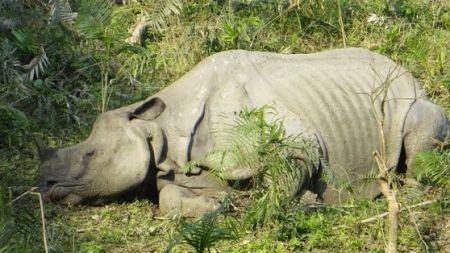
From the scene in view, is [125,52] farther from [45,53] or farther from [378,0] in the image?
[378,0]

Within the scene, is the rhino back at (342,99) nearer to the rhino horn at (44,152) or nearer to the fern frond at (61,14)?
the rhino horn at (44,152)

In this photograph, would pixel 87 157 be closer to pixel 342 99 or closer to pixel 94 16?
pixel 94 16

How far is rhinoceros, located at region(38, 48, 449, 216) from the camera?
743 centimetres

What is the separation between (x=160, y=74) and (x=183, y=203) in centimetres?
258

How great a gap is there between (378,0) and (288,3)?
3.01 feet

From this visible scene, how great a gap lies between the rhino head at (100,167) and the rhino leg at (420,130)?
1.94 metres

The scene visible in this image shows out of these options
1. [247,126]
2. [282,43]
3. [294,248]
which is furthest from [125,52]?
[294,248]

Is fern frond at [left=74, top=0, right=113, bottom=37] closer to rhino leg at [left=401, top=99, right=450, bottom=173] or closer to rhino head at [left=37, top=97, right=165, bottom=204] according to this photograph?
rhino head at [left=37, top=97, right=165, bottom=204]

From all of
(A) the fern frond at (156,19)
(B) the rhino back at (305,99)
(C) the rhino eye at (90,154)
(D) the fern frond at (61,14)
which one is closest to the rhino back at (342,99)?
(B) the rhino back at (305,99)

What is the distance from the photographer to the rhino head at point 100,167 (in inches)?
292

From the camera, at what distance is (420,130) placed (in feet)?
26.5

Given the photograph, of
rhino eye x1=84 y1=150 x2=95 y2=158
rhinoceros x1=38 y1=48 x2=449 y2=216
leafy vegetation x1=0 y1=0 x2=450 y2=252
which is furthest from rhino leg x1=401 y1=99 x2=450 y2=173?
rhino eye x1=84 y1=150 x2=95 y2=158

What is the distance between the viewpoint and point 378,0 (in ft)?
34.4

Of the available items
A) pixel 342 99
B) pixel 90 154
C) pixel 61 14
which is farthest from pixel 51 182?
pixel 61 14
